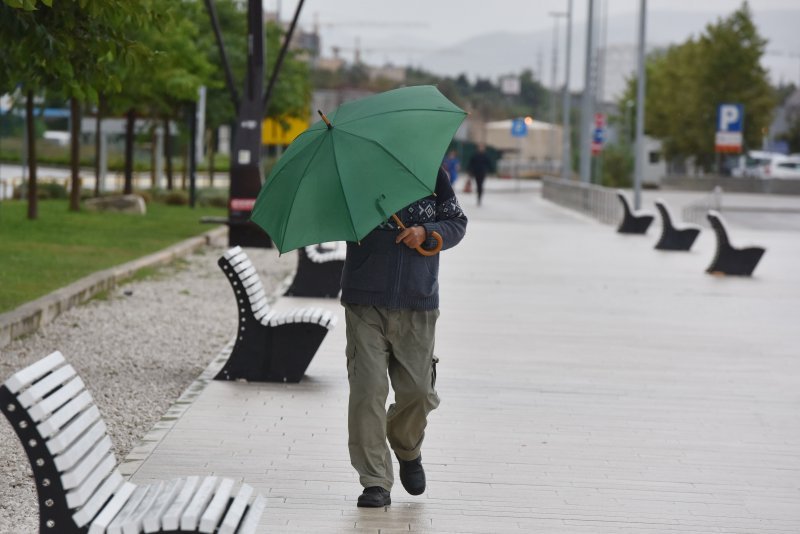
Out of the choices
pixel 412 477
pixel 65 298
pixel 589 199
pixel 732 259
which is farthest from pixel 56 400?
pixel 589 199

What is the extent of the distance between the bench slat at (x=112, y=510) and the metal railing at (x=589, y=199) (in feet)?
Result: 89.2

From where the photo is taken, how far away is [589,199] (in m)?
36.6

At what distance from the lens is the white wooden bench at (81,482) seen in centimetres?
420

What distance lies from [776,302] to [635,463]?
913cm

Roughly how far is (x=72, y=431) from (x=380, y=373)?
189 centimetres

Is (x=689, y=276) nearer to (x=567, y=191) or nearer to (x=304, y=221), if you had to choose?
(x=304, y=221)

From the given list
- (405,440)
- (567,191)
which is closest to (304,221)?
(405,440)

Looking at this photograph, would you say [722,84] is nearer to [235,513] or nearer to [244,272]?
[244,272]

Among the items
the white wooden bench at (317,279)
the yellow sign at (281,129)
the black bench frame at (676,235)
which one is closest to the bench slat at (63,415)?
the white wooden bench at (317,279)

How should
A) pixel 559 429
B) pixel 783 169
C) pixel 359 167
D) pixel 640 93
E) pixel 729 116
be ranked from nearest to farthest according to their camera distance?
pixel 359 167 < pixel 559 429 < pixel 640 93 < pixel 729 116 < pixel 783 169

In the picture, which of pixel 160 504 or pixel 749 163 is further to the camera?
pixel 749 163

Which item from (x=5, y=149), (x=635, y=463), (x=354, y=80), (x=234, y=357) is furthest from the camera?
(x=354, y=80)

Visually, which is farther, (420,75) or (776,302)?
(420,75)

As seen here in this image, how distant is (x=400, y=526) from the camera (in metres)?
5.88
